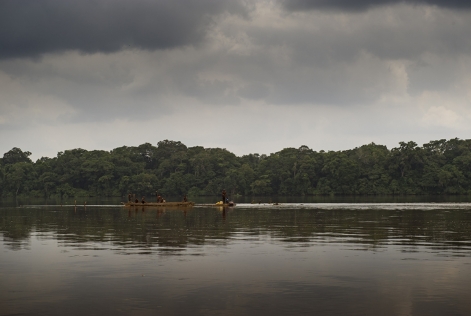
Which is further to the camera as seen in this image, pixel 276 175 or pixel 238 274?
pixel 276 175

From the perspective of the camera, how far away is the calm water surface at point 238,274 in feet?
52.3

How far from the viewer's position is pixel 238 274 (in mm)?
20906

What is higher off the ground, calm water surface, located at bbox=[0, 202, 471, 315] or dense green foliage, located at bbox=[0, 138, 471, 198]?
dense green foliage, located at bbox=[0, 138, 471, 198]

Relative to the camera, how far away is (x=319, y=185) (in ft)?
585

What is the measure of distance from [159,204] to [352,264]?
201 ft

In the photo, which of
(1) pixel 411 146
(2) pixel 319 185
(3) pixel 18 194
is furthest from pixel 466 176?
(3) pixel 18 194

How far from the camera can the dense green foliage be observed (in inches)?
6776

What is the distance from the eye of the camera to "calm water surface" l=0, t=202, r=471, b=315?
1595 cm

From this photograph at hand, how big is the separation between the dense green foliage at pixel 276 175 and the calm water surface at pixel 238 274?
14075 cm

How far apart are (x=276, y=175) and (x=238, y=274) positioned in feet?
544

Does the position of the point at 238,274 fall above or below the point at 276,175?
below

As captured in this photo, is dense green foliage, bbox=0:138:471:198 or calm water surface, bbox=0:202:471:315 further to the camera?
dense green foliage, bbox=0:138:471:198

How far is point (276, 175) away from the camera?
7338 inches

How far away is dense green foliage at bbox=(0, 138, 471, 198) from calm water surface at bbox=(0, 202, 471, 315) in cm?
14075
